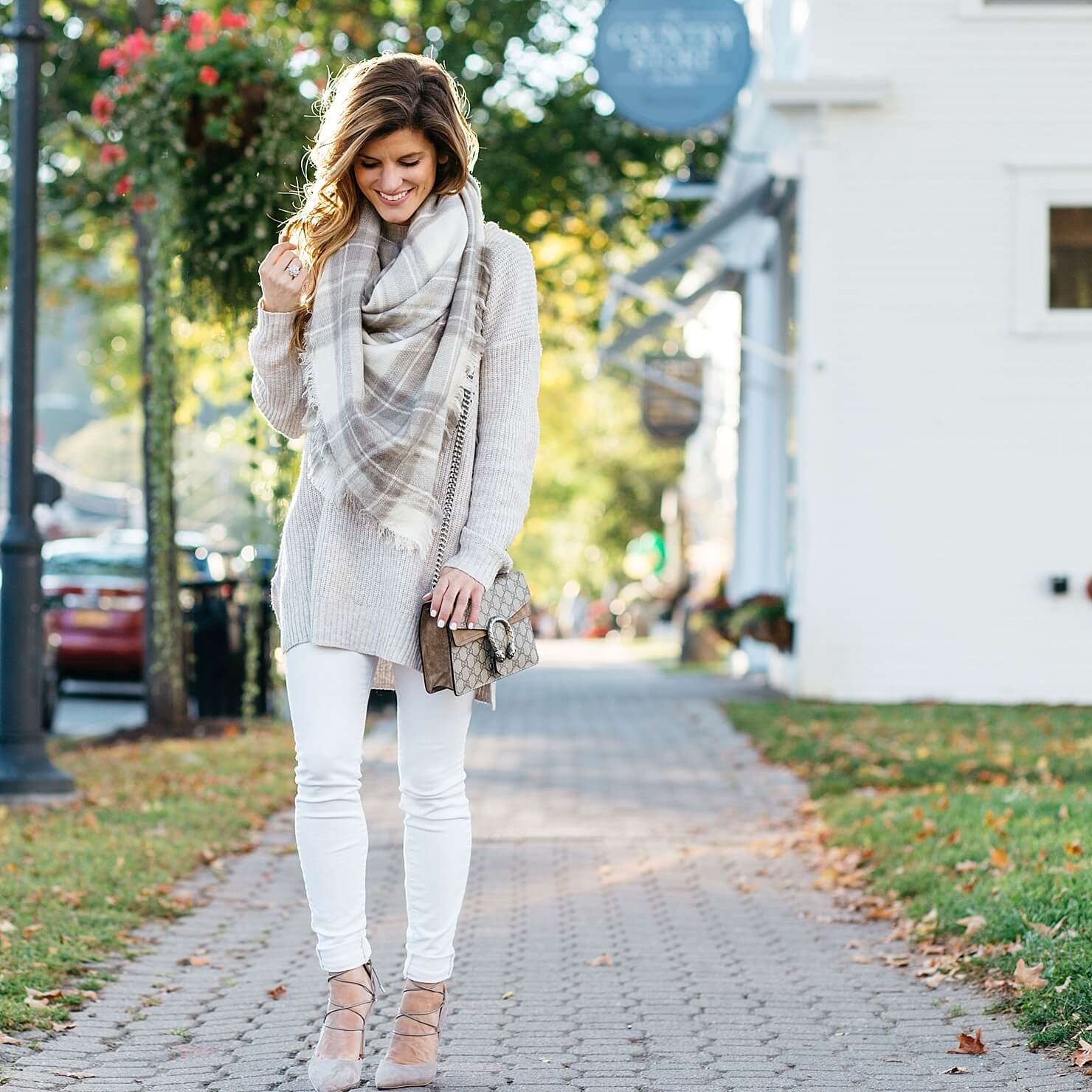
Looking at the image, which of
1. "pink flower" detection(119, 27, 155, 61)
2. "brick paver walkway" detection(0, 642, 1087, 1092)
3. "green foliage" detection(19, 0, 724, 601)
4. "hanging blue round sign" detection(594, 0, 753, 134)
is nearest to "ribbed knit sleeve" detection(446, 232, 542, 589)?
"brick paver walkway" detection(0, 642, 1087, 1092)

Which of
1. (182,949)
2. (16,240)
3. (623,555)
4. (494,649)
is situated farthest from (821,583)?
(623,555)

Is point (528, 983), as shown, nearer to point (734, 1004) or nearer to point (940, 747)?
point (734, 1004)

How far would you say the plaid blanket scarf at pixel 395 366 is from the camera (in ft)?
11.5

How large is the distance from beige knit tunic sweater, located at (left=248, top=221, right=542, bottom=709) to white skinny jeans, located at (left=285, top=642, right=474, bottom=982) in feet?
0.20

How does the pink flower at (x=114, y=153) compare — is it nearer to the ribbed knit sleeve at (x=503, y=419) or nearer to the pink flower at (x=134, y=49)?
the pink flower at (x=134, y=49)

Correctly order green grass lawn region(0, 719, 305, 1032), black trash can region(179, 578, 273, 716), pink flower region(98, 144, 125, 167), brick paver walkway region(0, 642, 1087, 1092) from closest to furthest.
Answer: brick paver walkway region(0, 642, 1087, 1092)
green grass lawn region(0, 719, 305, 1032)
pink flower region(98, 144, 125, 167)
black trash can region(179, 578, 273, 716)

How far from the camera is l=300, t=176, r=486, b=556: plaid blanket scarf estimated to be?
3510 mm

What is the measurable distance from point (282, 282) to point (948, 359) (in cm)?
1015

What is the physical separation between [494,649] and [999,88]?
425 inches

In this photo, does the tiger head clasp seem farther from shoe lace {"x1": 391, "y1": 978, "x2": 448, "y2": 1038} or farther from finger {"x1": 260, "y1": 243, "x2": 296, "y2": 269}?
finger {"x1": 260, "y1": 243, "x2": 296, "y2": 269}

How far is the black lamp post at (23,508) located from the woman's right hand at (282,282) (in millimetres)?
4842

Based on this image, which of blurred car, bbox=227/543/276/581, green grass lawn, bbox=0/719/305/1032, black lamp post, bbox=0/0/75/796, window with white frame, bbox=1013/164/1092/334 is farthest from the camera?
window with white frame, bbox=1013/164/1092/334

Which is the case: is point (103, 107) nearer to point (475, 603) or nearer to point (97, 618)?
point (97, 618)

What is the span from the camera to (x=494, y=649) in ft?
11.7
